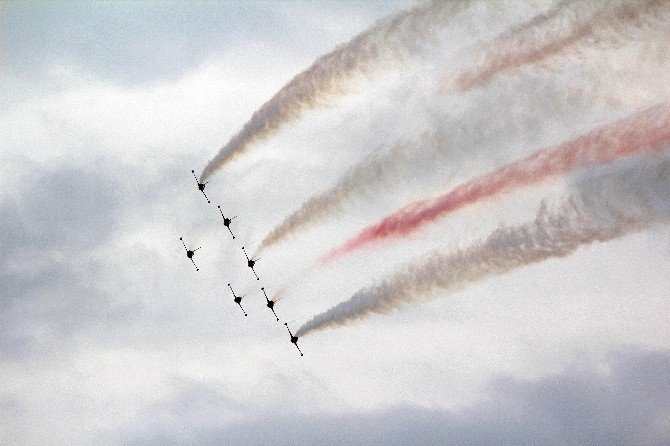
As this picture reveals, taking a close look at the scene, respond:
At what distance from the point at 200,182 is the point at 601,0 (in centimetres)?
2664

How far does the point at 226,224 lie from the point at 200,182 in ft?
16.8

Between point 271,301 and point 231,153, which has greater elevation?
point 231,153

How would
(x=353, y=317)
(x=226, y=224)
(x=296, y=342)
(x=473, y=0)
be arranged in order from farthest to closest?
(x=226, y=224) → (x=296, y=342) → (x=353, y=317) → (x=473, y=0)

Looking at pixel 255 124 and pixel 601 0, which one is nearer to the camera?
pixel 601 0

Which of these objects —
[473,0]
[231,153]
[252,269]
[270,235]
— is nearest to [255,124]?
[231,153]

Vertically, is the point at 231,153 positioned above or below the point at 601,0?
above

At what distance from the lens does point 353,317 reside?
50344 mm

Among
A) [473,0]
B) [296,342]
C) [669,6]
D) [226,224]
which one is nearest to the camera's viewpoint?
[669,6]

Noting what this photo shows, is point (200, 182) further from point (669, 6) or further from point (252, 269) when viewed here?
point (669, 6)

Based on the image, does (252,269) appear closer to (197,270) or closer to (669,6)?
(197,270)

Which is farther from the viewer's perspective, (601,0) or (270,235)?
(270,235)

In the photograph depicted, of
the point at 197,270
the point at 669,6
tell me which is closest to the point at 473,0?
the point at 669,6

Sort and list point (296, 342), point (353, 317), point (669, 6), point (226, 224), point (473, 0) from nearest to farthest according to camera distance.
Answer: point (669, 6) → point (473, 0) → point (353, 317) → point (296, 342) → point (226, 224)

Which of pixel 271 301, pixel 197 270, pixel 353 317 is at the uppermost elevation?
pixel 197 270
